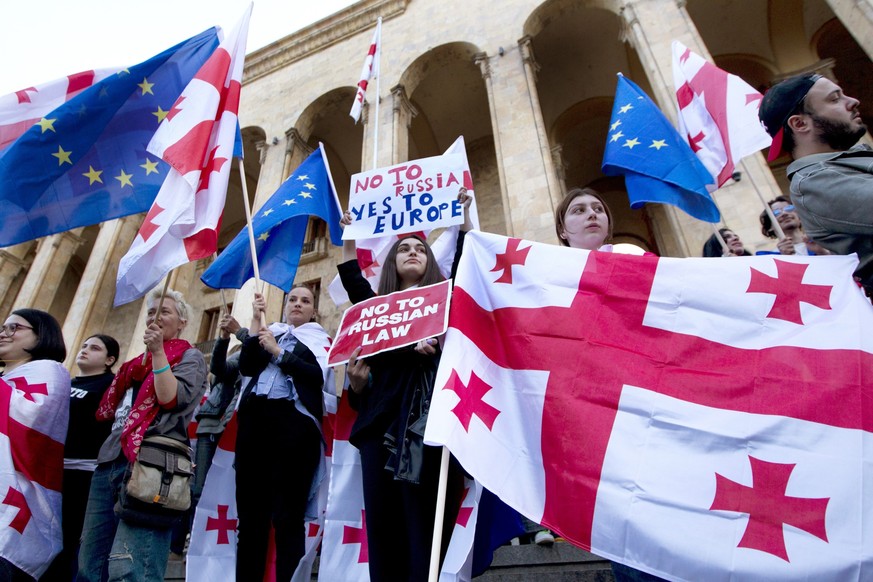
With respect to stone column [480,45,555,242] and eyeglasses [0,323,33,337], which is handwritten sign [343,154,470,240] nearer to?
eyeglasses [0,323,33,337]

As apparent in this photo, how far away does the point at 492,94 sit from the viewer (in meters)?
9.91

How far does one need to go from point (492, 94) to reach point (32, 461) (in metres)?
9.30

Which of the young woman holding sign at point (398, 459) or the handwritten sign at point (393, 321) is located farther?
the handwritten sign at point (393, 321)

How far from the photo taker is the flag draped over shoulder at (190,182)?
3.42 meters

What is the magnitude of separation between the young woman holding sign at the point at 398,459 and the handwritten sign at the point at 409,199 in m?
1.39

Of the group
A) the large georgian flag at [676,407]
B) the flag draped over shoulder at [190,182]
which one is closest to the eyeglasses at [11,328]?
the flag draped over shoulder at [190,182]

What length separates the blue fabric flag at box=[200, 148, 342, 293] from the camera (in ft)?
15.4

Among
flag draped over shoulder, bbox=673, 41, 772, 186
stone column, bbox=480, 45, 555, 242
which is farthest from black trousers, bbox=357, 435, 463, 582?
stone column, bbox=480, 45, 555, 242

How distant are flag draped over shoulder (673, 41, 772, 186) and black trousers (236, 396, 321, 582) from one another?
4297 millimetres

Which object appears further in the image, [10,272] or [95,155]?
[10,272]

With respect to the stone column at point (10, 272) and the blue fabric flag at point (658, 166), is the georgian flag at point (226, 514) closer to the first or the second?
the blue fabric flag at point (658, 166)

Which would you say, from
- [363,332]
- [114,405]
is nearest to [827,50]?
[363,332]

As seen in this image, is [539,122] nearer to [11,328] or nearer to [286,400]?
[286,400]

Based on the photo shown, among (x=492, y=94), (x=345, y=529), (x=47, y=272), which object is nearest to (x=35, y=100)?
(x=345, y=529)
